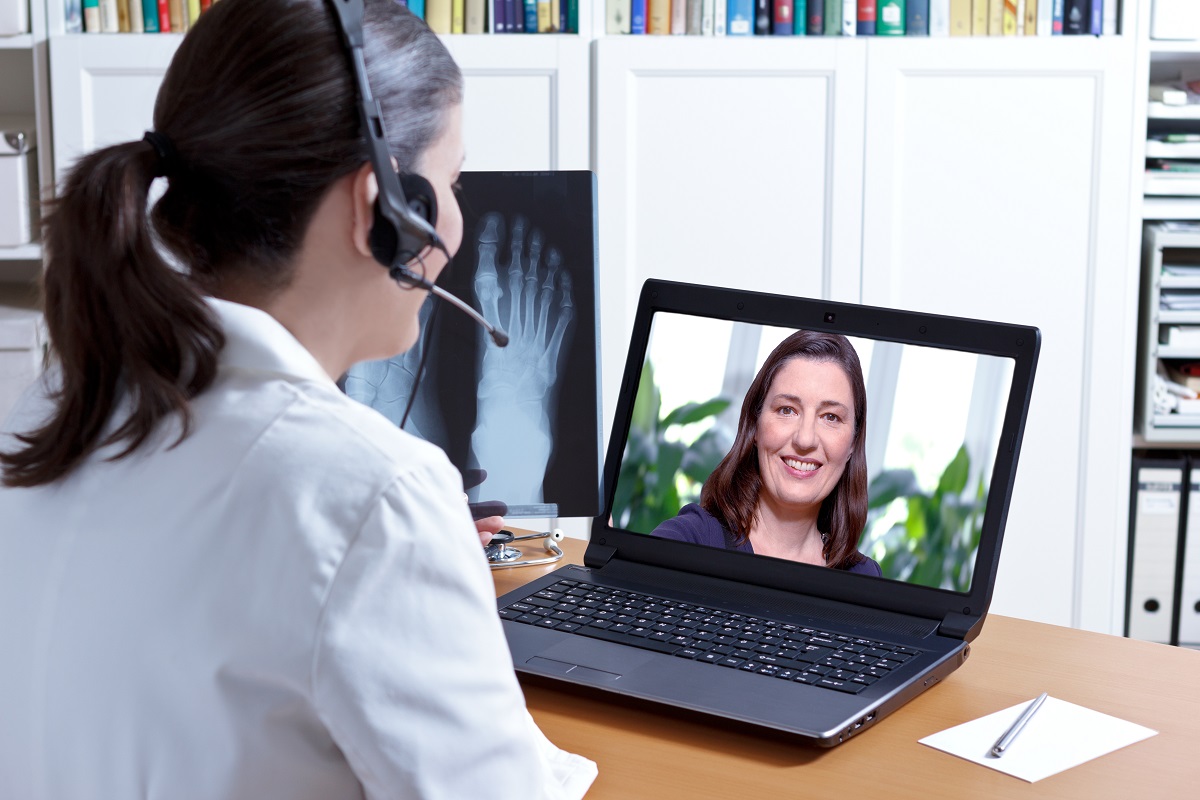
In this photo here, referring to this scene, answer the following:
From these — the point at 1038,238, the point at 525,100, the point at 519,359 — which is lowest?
the point at 519,359

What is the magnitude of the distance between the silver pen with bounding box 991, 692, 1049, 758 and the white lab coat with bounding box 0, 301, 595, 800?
0.43m

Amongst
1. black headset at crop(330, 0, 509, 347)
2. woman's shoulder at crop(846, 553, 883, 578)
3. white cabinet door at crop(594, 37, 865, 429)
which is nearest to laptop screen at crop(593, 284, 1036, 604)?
woman's shoulder at crop(846, 553, 883, 578)

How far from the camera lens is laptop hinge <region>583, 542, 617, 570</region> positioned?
128 centimetres

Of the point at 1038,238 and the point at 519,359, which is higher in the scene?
the point at 1038,238

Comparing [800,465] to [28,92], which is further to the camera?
[28,92]

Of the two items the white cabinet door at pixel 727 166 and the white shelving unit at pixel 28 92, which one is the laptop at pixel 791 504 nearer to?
the white cabinet door at pixel 727 166

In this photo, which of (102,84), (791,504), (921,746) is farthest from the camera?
(102,84)

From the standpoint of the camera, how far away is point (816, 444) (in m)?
1.16

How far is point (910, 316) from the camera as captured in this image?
3.81 feet

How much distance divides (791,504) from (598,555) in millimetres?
220

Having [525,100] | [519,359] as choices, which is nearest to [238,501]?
[519,359]

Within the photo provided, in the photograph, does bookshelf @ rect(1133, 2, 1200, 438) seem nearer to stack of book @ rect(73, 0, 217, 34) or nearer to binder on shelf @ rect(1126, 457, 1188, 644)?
binder on shelf @ rect(1126, 457, 1188, 644)

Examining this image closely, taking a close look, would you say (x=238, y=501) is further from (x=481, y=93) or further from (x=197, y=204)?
(x=481, y=93)

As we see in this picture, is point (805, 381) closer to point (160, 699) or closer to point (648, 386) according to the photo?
point (648, 386)
